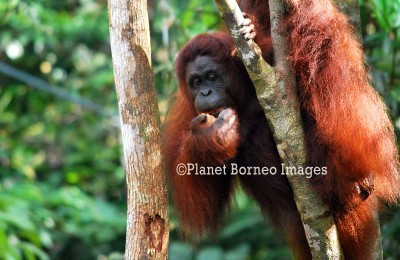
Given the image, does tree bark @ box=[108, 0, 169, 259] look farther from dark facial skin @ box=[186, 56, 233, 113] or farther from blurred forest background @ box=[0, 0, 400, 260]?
blurred forest background @ box=[0, 0, 400, 260]

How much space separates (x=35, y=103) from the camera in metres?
8.31

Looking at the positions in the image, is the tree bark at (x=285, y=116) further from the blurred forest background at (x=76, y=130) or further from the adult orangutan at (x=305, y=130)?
the blurred forest background at (x=76, y=130)

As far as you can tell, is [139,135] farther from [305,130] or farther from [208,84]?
[305,130]

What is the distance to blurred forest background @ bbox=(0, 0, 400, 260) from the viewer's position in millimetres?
5523

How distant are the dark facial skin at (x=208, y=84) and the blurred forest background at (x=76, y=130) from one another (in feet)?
4.17

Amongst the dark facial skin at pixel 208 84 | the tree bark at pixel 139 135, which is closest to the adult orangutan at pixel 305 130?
the dark facial skin at pixel 208 84

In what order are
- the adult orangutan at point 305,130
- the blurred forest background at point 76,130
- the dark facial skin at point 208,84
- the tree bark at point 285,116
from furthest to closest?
the blurred forest background at point 76,130 → the dark facial skin at point 208,84 → the adult orangutan at point 305,130 → the tree bark at point 285,116

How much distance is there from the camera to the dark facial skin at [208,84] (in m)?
3.71

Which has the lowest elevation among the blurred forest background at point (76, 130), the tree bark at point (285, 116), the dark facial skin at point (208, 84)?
the tree bark at point (285, 116)

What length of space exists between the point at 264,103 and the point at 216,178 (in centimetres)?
93

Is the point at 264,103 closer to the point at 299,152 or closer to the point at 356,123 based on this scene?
the point at 299,152

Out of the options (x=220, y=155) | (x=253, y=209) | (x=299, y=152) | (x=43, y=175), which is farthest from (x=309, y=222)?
(x=43, y=175)

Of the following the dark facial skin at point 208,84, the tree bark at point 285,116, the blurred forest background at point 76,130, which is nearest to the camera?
the tree bark at point 285,116

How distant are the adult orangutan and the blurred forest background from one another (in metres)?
1.18
